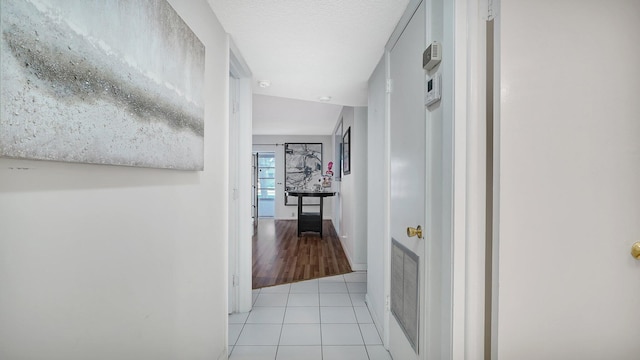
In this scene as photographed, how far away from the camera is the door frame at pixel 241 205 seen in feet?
7.80

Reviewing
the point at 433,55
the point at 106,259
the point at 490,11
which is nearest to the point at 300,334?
the point at 106,259

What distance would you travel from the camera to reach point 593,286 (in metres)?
0.93

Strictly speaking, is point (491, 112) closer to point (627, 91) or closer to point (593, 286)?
point (627, 91)

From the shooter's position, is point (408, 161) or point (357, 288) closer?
point (408, 161)

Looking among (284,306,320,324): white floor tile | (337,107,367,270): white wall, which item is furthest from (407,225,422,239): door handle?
(337,107,367,270): white wall

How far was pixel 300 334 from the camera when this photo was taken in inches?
81.0

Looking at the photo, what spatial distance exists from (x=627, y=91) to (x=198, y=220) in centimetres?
174

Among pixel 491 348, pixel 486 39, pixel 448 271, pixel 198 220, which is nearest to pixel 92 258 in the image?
pixel 198 220

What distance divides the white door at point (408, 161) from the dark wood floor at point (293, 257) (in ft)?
5.52

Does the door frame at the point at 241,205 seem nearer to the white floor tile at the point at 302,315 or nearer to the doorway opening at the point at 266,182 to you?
the white floor tile at the point at 302,315

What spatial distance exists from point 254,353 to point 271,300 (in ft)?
2.62

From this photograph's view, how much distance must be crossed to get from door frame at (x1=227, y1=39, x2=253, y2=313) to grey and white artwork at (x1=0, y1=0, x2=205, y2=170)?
4.24ft

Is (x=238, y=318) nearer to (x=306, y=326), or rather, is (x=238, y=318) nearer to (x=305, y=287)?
(x=306, y=326)

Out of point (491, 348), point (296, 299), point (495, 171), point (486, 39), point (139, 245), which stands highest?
point (486, 39)
